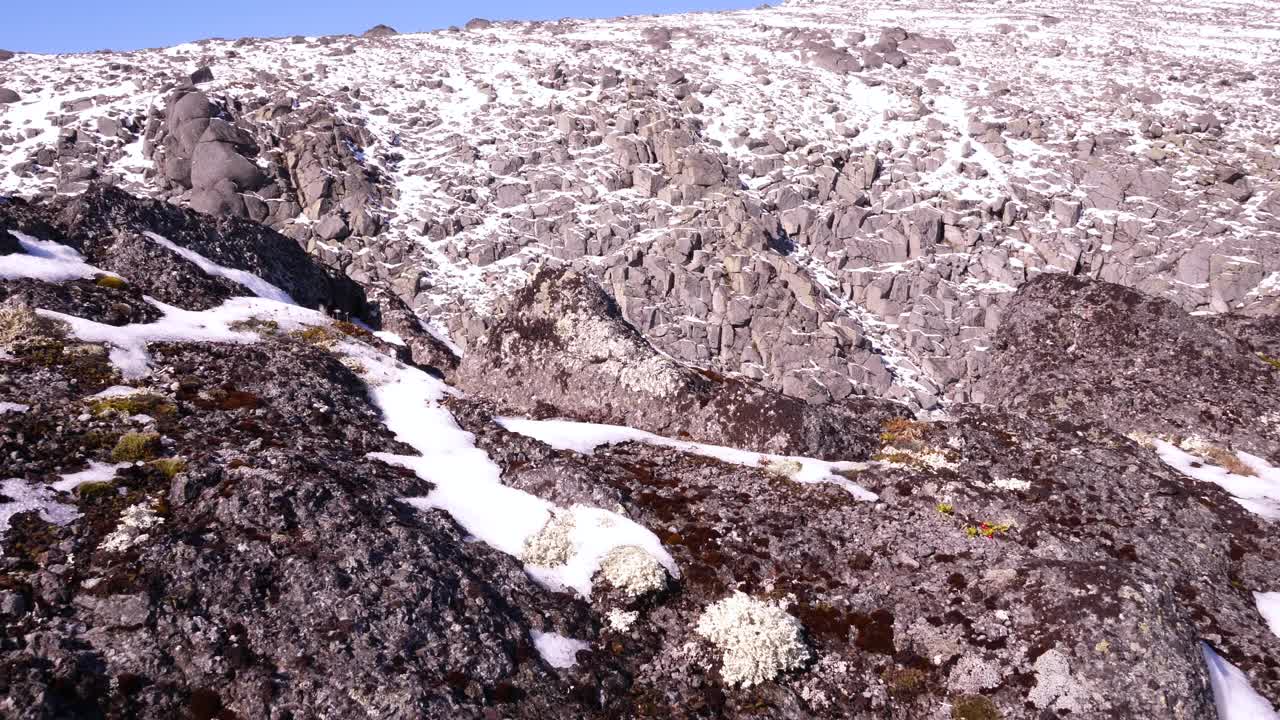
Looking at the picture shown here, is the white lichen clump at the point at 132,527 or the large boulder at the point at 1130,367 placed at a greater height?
the white lichen clump at the point at 132,527

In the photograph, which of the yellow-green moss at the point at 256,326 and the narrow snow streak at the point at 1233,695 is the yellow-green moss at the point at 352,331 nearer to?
the yellow-green moss at the point at 256,326

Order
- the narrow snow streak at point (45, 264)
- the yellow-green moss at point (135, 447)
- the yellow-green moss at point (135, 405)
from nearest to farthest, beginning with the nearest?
the yellow-green moss at point (135, 447)
the yellow-green moss at point (135, 405)
the narrow snow streak at point (45, 264)

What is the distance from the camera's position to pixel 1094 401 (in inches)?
912

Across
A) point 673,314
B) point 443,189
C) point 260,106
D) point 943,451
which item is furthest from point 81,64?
point 943,451

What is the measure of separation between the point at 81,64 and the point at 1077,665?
262ft

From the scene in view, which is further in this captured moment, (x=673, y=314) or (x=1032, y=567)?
(x=673, y=314)

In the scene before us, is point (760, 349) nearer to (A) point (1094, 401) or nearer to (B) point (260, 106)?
(A) point (1094, 401)

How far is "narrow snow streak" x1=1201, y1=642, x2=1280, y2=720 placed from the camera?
10.3 meters

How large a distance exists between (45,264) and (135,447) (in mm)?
9729

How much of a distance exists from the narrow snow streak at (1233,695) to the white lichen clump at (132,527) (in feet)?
47.1

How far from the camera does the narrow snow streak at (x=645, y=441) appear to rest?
15336mm

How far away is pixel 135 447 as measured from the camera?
39.2 feet

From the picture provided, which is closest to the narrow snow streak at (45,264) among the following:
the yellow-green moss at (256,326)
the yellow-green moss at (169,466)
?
the yellow-green moss at (256,326)

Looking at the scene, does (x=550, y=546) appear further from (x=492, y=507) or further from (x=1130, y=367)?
(x=1130, y=367)
